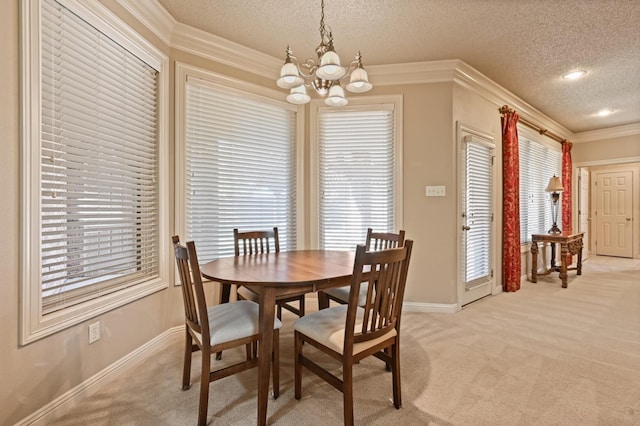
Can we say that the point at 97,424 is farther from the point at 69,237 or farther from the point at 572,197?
the point at 572,197

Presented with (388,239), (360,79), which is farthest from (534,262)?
(360,79)

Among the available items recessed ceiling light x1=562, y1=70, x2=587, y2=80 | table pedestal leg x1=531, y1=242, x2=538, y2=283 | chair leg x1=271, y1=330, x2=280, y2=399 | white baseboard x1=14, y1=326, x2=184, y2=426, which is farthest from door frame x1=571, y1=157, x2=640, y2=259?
white baseboard x1=14, y1=326, x2=184, y2=426

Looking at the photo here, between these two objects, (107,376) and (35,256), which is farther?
(107,376)

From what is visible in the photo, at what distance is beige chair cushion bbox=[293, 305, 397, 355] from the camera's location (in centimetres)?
155

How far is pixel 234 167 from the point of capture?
302cm

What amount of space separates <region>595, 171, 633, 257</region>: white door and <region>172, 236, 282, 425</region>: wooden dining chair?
8726 millimetres

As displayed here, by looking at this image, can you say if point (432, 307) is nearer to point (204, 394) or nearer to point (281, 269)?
point (281, 269)

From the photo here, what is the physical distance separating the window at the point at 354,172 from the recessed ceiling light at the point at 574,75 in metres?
2.06

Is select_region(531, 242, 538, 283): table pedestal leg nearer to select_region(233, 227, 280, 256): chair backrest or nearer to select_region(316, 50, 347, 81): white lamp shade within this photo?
select_region(233, 227, 280, 256): chair backrest

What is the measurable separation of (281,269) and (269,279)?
28 centimetres

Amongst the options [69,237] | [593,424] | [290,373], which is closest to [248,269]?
[290,373]

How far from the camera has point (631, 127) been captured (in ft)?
17.9

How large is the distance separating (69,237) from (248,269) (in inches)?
39.9

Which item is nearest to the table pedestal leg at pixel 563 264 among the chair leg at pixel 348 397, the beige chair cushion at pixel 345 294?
the beige chair cushion at pixel 345 294
